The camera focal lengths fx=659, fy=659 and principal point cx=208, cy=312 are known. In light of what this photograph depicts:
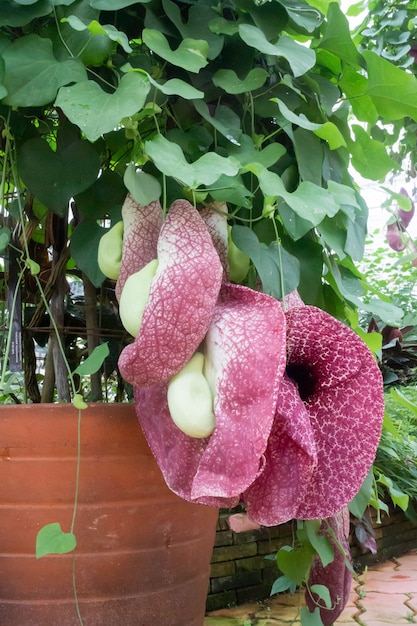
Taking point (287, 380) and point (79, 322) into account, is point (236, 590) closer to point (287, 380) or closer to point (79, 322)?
point (79, 322)

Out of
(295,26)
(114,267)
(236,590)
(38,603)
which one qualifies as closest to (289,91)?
(295,26)

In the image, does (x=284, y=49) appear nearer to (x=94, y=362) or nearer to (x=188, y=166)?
(x=188, y=166)

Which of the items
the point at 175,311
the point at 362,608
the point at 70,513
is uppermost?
the point at 175,311

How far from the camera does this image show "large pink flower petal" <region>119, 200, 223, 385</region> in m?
0.53

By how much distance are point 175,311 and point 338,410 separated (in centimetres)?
17

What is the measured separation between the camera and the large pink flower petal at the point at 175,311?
53 centimetres

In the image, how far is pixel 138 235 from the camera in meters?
0.63

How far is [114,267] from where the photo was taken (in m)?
0.65

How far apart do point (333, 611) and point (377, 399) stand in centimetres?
45

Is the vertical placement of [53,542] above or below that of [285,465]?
below

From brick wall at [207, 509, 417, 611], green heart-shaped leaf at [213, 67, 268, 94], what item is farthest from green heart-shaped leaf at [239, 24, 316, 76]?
brick wall at [207, 509, 417, 611]

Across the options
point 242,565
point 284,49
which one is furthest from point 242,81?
point 242,565

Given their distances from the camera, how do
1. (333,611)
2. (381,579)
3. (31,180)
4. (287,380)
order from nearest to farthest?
(287,380), (31,180), (333,611), (381,579)

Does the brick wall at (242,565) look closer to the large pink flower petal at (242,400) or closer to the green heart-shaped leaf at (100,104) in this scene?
the large pink flower petal at (242,400)
